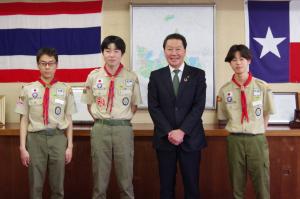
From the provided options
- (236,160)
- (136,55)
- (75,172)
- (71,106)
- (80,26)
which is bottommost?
(75,172)

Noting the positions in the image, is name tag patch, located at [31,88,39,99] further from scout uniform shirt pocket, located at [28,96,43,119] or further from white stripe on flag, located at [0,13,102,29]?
white stripe on flag, located at [0,13,102,29]

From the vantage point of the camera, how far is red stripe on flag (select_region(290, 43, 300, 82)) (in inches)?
154

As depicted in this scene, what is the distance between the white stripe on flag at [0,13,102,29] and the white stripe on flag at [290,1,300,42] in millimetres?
2018

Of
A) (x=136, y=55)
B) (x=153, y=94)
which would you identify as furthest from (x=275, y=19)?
(x=153, y=94)

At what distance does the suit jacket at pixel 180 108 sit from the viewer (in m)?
2.87

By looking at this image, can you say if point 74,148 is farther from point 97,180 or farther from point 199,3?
point 199,3

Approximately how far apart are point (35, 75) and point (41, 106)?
1171 millimetres

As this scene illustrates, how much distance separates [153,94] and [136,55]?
1065 mm

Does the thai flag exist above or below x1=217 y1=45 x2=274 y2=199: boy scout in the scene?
above

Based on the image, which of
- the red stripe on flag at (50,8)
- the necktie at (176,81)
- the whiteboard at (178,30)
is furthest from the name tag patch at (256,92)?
the red stripe on flag at (50,8)

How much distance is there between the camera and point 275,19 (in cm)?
392

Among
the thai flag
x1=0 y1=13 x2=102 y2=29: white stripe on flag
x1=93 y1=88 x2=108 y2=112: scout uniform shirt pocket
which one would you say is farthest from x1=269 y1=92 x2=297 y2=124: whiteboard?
x1=0 y1=13 x2=102 y2=29: white stripe on flag

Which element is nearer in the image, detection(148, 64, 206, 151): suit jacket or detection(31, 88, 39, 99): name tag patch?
detection(148, 64, 206, 151): suit jacket

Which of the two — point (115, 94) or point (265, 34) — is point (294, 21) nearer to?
point (265, 34)
